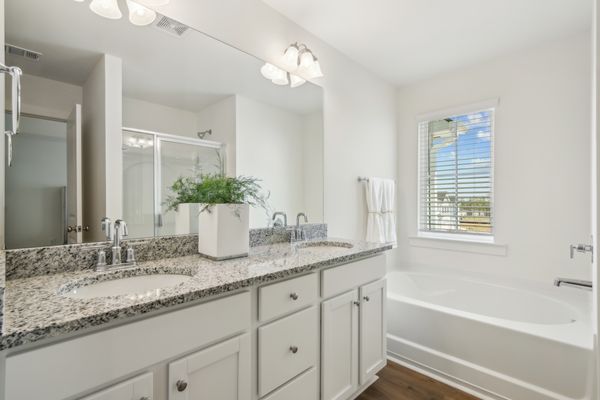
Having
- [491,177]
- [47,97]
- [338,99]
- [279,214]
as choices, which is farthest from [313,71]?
[491,177]

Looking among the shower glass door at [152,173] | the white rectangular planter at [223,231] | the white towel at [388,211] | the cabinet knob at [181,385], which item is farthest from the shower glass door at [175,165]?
the white towel at [388,211]

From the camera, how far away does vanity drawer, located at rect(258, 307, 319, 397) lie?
1110 millimetres

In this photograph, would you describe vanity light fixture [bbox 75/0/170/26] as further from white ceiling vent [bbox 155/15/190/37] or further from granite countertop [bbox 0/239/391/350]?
granite countertop [bbox 0/239/391/350]

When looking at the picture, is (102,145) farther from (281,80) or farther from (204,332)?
(281,80)

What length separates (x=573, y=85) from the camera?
2180mm

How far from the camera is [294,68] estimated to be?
2053mm

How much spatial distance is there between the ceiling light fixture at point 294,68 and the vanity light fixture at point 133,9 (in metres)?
0.68

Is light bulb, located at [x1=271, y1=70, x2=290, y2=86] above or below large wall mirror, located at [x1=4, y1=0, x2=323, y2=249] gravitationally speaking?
above

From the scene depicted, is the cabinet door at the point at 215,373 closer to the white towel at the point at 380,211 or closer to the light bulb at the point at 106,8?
the light bulb at the point at 106,8

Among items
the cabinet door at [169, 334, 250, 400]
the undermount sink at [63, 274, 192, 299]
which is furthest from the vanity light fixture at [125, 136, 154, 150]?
the cabinet door at [169, 334, 250, 400]

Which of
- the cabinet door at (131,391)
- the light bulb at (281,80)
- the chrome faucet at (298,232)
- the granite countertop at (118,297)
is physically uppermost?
the light bulb at (281,80)

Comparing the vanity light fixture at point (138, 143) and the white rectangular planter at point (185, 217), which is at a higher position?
the vanity light fixture at point (138, 143)

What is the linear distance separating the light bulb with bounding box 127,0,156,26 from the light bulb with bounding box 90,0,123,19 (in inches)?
2.0

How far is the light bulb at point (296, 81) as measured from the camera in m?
2.08
